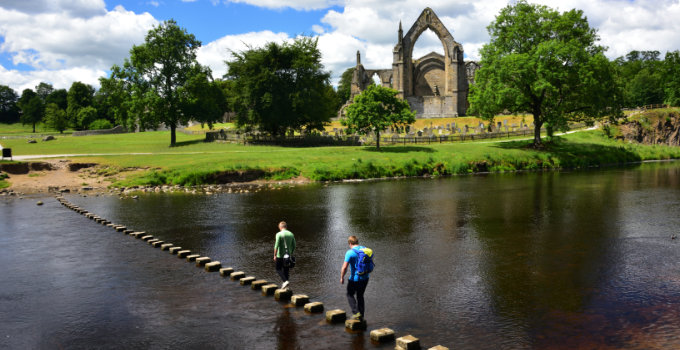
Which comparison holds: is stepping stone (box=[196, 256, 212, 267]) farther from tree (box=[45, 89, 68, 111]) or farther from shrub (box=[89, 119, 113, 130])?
tree (box=[45, 89, 68, 111])

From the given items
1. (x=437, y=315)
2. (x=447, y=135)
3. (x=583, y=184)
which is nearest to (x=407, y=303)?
(x=437, y=315)

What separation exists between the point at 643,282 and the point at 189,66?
6372cm

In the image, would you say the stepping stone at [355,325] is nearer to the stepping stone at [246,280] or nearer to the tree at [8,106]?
the stepping stone at [246,280]

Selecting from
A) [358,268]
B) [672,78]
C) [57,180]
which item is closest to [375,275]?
[358,268]

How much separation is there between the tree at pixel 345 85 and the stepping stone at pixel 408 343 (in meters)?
141

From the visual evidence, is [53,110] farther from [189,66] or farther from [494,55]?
[494,55]

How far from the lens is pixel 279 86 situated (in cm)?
6788

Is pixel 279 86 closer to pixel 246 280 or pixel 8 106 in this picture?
pixel 246 280

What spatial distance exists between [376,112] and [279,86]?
54.2ft

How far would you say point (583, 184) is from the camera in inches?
1506

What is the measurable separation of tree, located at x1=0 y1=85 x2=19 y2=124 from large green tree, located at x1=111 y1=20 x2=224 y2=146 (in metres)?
114

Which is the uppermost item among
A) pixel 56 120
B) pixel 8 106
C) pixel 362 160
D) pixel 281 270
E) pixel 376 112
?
pixel 8 106

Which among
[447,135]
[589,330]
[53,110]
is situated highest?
[53,110]

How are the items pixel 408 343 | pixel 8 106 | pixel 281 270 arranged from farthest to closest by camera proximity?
pixel 8 106 → pixel 281 270 → pixel 408 343
